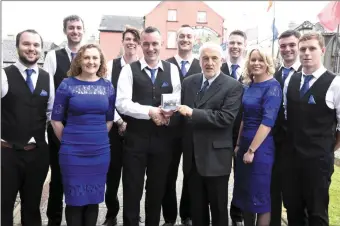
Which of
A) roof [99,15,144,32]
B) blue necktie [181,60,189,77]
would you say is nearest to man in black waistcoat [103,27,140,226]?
blue necktie [181,60,189,77]

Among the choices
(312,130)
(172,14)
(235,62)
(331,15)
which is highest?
(172,14)

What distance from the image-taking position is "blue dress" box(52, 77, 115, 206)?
344 cm

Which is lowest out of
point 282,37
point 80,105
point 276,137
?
point 276,137

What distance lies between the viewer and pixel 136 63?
12.6ft

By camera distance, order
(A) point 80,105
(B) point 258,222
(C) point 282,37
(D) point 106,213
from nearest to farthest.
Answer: (A) point 80,105
(B) point 258,222
(C) point 282,37
(D) point 106,213

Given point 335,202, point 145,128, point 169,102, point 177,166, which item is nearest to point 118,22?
point 335,202

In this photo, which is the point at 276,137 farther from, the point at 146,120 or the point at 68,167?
the point at 68,167

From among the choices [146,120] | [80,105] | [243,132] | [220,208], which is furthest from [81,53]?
[220,208]

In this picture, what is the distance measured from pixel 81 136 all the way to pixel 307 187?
2.28 meters

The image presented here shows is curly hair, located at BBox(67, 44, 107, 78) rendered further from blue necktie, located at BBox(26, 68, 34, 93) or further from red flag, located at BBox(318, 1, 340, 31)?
red flag, located at BBox(318, 1, 340, 31)

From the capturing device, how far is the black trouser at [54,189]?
4.19m

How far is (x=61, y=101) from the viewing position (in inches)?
136

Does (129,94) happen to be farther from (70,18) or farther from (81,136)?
(70,18)

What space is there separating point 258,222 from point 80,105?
2.16 m
